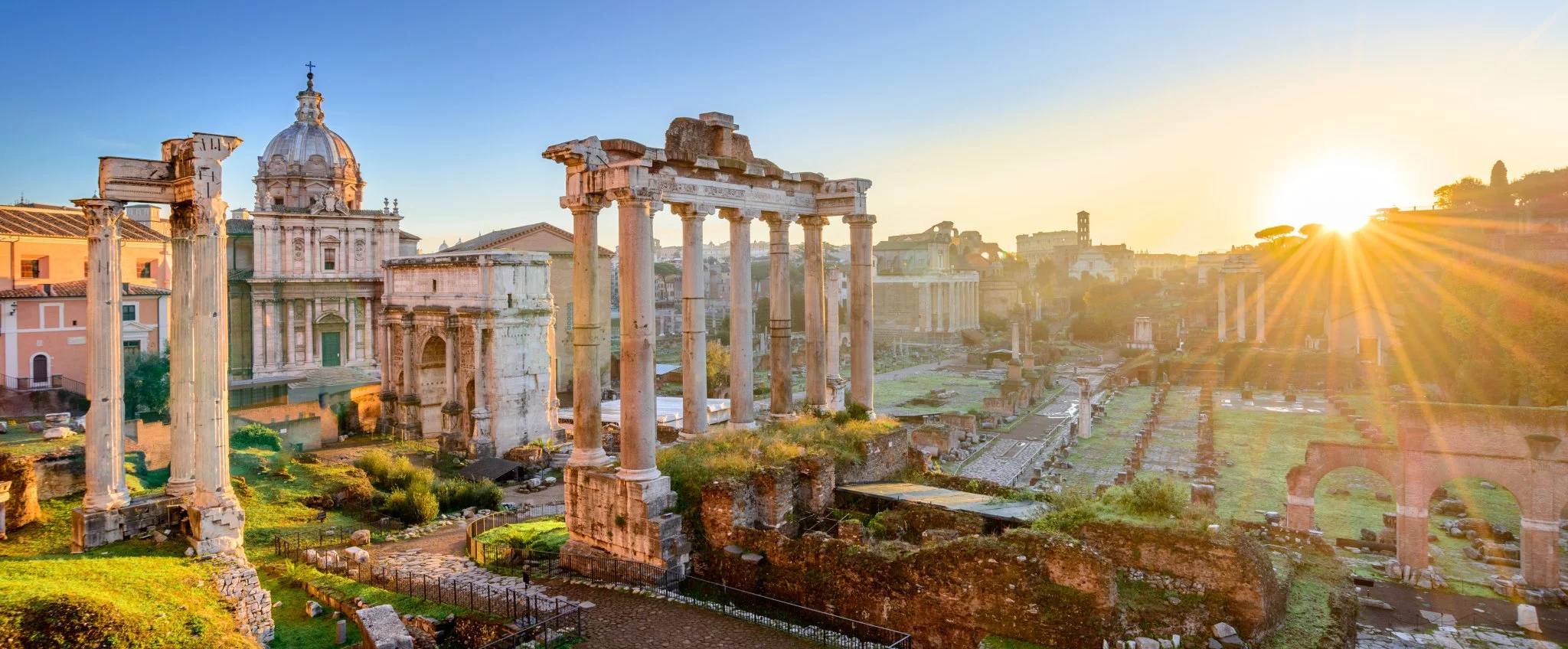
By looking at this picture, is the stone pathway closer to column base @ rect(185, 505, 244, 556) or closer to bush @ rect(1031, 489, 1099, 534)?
bush @ rect(1031, 489, 1099, 534)

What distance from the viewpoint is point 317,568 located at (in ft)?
43.4

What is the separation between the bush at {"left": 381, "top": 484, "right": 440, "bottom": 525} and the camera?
58.5 feet

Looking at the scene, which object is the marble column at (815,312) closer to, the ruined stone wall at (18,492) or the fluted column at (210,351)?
the fluted column at (210,351)

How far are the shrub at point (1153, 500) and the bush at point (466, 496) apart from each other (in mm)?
13991

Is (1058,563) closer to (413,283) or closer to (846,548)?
(846,548)

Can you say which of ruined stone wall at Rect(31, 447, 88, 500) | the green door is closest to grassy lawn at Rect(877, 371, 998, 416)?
the green door

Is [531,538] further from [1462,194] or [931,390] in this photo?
[1462,194]

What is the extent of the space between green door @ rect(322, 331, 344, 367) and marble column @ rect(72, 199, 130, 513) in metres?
25.6

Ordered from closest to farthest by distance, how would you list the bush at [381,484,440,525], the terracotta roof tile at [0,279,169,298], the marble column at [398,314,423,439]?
the bush at [381,484,440,525], the terracotta roof tile at [0,279,169,298], the marble column at [398,314,423,439]

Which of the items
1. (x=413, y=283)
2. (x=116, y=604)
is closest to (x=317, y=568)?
(x=116, y=604)

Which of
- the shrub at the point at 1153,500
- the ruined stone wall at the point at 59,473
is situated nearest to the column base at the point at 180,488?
the ruined stone wall at the point at 59,473

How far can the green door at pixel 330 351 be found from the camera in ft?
117

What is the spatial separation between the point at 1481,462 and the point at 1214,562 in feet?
42.4

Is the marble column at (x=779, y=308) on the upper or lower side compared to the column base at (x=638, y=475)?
upper
